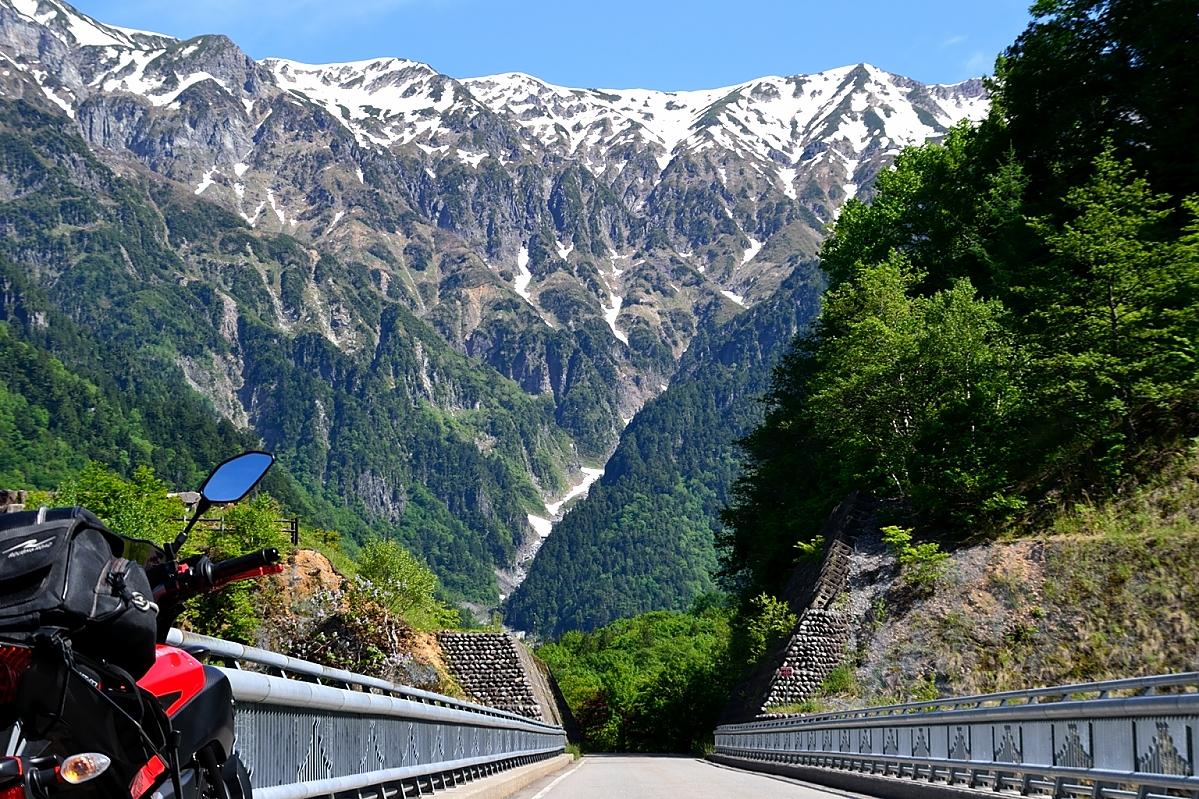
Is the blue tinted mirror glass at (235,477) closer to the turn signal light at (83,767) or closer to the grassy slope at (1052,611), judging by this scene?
the turn signal light at (83,767)

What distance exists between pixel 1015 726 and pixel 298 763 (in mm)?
9029

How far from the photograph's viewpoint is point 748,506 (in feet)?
216

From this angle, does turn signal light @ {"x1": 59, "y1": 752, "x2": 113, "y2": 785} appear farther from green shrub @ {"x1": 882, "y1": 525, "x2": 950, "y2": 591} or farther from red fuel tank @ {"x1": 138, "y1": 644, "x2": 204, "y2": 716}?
green shrub @ {"x1": 882, "y1": 525, "x2": 950, "y2": 591}

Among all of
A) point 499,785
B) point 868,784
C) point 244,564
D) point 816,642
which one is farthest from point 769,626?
point 244,564

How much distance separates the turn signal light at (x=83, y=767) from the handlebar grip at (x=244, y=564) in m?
Answer: 1.06

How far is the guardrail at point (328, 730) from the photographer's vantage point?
637 cm

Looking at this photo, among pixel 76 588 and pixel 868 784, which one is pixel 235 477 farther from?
pixel 868 784

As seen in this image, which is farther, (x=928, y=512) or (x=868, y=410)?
(x=868, y=410)

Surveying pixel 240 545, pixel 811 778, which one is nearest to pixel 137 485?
pixel 240 545

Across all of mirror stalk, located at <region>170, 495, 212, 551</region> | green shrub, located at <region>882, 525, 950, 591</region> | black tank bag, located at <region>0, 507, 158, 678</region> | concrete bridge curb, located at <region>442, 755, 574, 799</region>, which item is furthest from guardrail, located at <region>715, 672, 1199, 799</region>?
green shrub, located at <region>882, 525, 950, 591</region>

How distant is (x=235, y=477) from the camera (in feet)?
14.9

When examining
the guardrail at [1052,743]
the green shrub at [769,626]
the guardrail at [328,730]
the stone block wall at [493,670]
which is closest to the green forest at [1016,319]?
the green shrub at [769,626]

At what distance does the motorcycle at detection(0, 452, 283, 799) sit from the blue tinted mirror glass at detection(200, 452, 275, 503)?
0.82 meters

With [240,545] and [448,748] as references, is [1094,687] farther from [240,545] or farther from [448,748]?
[240,545]
